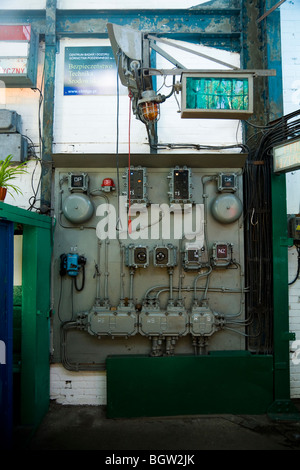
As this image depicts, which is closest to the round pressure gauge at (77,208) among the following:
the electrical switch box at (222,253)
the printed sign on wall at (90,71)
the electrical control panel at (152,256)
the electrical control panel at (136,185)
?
the electrical control panel at (152,256)

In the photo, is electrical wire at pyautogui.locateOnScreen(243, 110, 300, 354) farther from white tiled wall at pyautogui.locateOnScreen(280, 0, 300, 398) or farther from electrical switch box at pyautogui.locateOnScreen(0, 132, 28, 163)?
electrical switch box at pyautogui.locateOnScreen(0, 132, 28, 163)

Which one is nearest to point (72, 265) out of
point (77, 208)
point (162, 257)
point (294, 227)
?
point (77, 208)

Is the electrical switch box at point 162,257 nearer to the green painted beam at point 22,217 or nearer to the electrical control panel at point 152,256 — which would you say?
the electrical control panel at point 152,256

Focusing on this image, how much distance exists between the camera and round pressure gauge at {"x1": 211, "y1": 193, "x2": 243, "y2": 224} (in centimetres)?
404

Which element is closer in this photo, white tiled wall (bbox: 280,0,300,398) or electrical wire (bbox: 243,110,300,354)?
electrical wire (bbox: 243,110,300,354)

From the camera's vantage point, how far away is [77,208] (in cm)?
400

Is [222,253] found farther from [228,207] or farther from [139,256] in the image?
[139,256]

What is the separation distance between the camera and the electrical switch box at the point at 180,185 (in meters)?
4.04

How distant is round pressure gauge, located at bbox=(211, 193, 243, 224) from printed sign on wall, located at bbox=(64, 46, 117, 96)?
2.23 m

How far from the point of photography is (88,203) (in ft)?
13.2

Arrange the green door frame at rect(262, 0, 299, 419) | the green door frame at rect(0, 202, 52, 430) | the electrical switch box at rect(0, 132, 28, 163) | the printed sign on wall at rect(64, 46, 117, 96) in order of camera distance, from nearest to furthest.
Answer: the green door frame at rect(0, 202, 52, 430) < the green door frame at rect(262, 0, 299, 419) < the electrical switch box at rect(0, 132, 28, 163) < the printed sign on wall at rect(64, 46, 117, 96)

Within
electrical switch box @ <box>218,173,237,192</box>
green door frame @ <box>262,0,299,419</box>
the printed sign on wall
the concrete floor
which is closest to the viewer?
the concrete floor

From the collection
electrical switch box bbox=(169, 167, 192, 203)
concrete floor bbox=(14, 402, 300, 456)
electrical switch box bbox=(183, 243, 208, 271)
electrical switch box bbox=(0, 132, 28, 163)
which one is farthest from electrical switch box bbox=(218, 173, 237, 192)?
concrete floor bbox=(14, 402, 300, 456)

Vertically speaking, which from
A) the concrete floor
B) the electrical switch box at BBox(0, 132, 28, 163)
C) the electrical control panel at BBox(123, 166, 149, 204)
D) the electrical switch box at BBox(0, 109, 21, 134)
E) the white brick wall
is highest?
the electrical switch box at BBox(0, 109, 21, 134)
